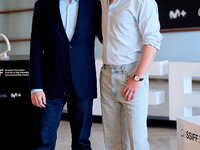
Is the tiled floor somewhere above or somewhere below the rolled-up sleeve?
below

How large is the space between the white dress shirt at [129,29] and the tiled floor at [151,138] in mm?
1323

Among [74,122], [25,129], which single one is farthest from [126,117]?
[25,129]

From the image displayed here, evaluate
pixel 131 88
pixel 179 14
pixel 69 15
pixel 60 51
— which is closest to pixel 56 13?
pixel 69 15

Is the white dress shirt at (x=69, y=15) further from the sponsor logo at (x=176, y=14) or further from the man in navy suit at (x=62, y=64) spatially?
the sponsor logo at (x=176, y=14)

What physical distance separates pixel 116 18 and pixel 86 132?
64 cm

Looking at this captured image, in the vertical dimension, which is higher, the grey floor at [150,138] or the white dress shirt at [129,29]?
the white dress shirt at [129,29]

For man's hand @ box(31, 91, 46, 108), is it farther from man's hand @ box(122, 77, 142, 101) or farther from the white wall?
the white wall

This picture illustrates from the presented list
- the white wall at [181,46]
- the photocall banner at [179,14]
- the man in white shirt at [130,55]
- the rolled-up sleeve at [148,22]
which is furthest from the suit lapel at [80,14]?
the white wall at [181,46]

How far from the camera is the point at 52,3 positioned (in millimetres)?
1469

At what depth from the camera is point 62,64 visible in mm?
1444

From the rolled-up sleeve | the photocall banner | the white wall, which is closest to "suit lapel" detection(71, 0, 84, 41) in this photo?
the rolled-up sleeve

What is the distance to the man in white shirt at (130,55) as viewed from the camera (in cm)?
133

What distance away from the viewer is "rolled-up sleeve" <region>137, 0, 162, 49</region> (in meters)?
1.32

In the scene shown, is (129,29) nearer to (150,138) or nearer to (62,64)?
(62,64)
